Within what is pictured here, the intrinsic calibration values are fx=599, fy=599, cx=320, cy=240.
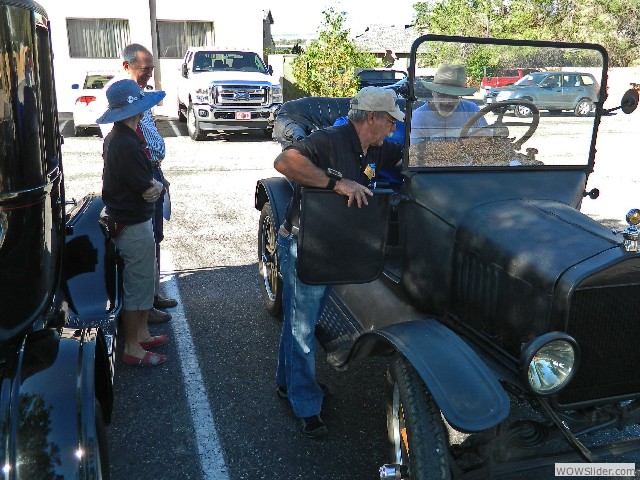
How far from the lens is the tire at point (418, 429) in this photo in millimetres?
2283

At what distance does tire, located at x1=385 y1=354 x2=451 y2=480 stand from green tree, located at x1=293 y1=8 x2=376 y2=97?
12.8m

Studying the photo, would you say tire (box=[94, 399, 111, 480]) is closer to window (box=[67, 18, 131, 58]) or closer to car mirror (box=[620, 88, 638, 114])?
car mirror (box=[620, 88, 638, 114])

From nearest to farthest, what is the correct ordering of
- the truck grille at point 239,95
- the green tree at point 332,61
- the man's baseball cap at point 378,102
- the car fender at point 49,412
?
the car fender at point 49,412 < the man's baseball cap at point 378,102 < the truck grille at point 239,95 < the green tree at point 332,61

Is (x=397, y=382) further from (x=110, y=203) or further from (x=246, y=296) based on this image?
(x=246, y=296)

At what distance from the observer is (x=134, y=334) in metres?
3.89

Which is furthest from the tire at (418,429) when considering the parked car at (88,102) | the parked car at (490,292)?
the parked car at (88,102)

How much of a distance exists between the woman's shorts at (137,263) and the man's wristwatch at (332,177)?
1.41 meters

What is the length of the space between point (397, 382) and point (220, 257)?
3.76m

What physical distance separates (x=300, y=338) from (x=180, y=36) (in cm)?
1745

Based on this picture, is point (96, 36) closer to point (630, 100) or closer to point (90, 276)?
point (90, 276)

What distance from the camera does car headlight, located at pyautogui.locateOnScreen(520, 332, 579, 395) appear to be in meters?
2.22

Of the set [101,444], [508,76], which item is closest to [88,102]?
Answer: [508,76]

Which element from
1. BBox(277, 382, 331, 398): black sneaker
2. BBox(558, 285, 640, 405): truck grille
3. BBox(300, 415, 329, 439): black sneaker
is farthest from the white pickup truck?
BBox(558, 285, 640, 405): truck grille

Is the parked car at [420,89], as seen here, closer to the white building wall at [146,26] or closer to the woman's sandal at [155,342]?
the woman's sandal at [155,342]
